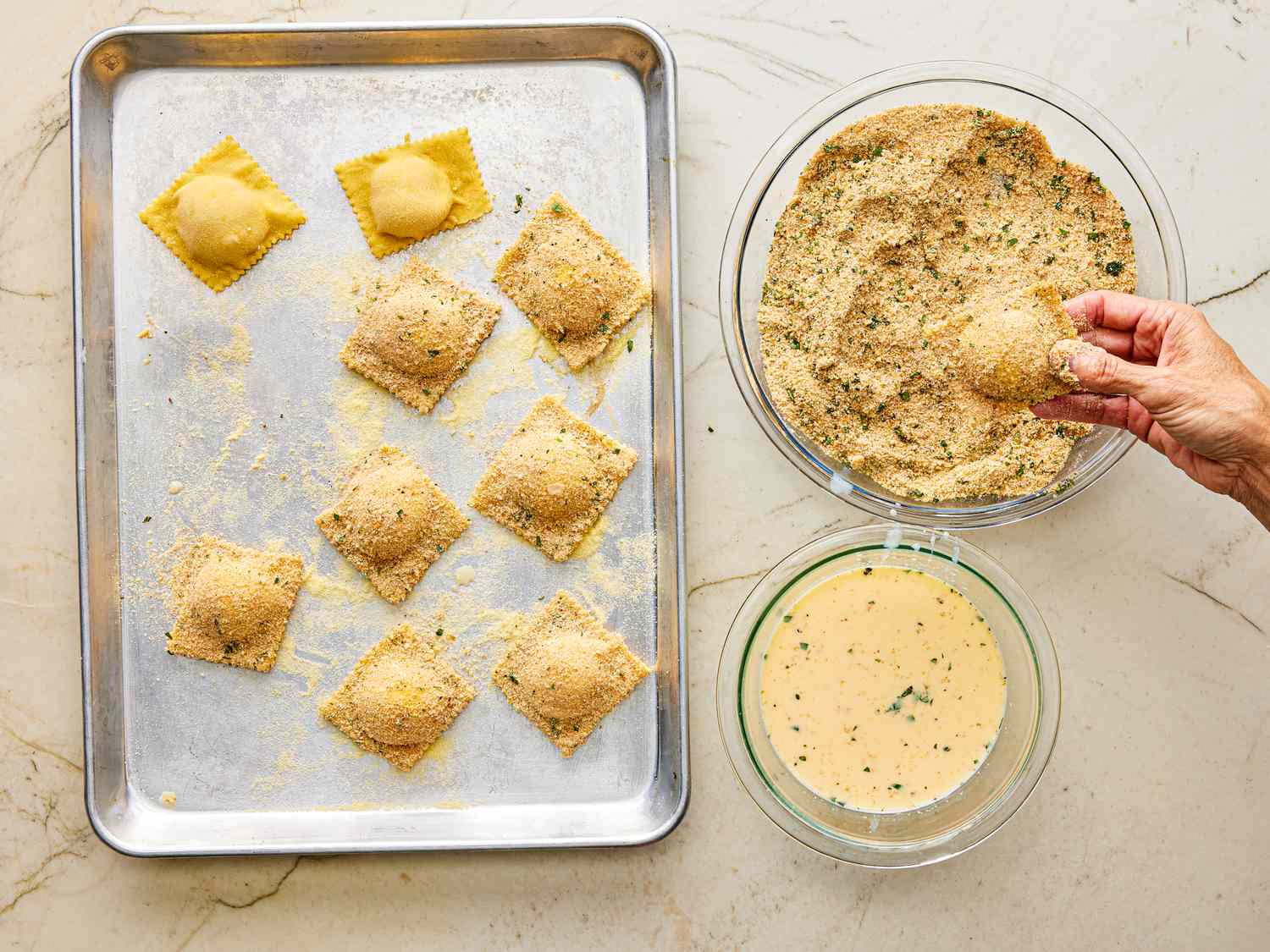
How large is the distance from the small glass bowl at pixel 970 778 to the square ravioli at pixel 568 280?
2.47ft

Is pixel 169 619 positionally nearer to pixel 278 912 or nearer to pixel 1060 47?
pixel 278 912

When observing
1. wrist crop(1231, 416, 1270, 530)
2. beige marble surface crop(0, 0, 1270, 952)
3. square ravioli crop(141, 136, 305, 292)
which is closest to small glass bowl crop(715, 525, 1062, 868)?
beige marble surface crop(0, 0, 1270, 952)

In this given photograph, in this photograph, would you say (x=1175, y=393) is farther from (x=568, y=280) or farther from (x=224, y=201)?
(x=224, y=201)

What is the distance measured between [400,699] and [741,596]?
90 cm

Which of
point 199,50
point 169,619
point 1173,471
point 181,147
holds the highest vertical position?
point 199,50

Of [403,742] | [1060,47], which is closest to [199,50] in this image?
[403,742]

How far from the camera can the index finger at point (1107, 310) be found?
2.22 m

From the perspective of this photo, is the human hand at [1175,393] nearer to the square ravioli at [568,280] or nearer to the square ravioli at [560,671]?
the square ravioli at [568,280]

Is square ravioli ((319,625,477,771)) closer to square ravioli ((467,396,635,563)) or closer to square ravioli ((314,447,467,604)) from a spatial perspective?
square ravioli ((314,447,467,604))

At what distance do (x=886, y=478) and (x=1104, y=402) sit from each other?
553mm

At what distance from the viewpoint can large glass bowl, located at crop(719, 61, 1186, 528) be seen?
2.35 meters

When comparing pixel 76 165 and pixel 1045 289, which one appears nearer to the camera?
pixel 1045 289

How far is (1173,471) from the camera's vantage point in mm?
2480

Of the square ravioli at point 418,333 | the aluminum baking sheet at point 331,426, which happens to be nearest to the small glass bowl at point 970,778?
the aluminum baking sheet at point 331,426
